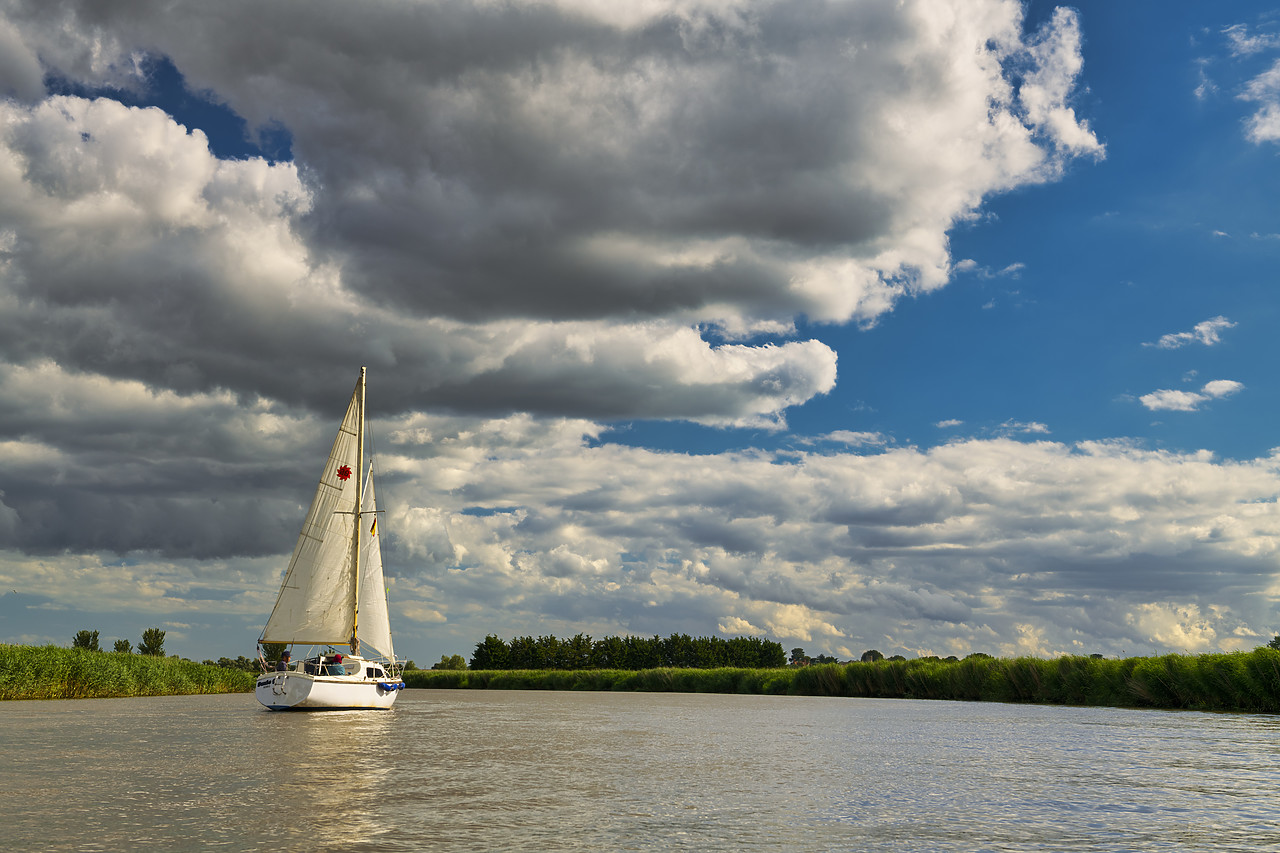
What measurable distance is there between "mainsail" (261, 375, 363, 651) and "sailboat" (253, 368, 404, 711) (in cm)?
6

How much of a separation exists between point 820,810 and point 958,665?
193ft

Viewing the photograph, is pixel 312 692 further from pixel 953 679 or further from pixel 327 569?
pixel 953 679

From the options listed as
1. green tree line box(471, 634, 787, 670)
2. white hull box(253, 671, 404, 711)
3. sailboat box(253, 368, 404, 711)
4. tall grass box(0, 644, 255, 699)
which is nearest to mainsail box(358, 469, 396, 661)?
sailboat box(253, 368, 404, 711)

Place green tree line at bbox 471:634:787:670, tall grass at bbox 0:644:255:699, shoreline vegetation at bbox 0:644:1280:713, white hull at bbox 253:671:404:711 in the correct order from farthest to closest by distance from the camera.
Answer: green tree line at bbox 471:634:787:670, tall grass at bbox 0:644:255:699, white hull at bbox 253:671:404:711, shoreline vegetation at bbox 0:644:1280:713

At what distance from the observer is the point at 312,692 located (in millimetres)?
52812

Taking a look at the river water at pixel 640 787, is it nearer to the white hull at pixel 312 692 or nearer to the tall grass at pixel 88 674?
the white hull at pixel 312 692

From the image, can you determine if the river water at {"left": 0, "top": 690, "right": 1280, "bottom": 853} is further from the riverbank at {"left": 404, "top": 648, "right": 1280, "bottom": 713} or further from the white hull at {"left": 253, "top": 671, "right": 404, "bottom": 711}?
the white hull at {"left": 253, "top": 671, "right": 404, "bottom": 711}

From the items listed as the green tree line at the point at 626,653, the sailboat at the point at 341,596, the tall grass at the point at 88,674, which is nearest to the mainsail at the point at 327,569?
the sailboat at the point at 341,596

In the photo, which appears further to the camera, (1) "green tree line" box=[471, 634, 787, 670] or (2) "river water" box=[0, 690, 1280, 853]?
(1) "green tree line" box=[471, 634, 787, 670]

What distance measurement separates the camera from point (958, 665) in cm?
7294

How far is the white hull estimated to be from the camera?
52844 millimetres

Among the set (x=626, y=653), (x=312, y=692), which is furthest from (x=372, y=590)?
(x=626, y=653)

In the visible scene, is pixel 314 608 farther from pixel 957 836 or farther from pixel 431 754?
pixel 957 836

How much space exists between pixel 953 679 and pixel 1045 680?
9477mm
